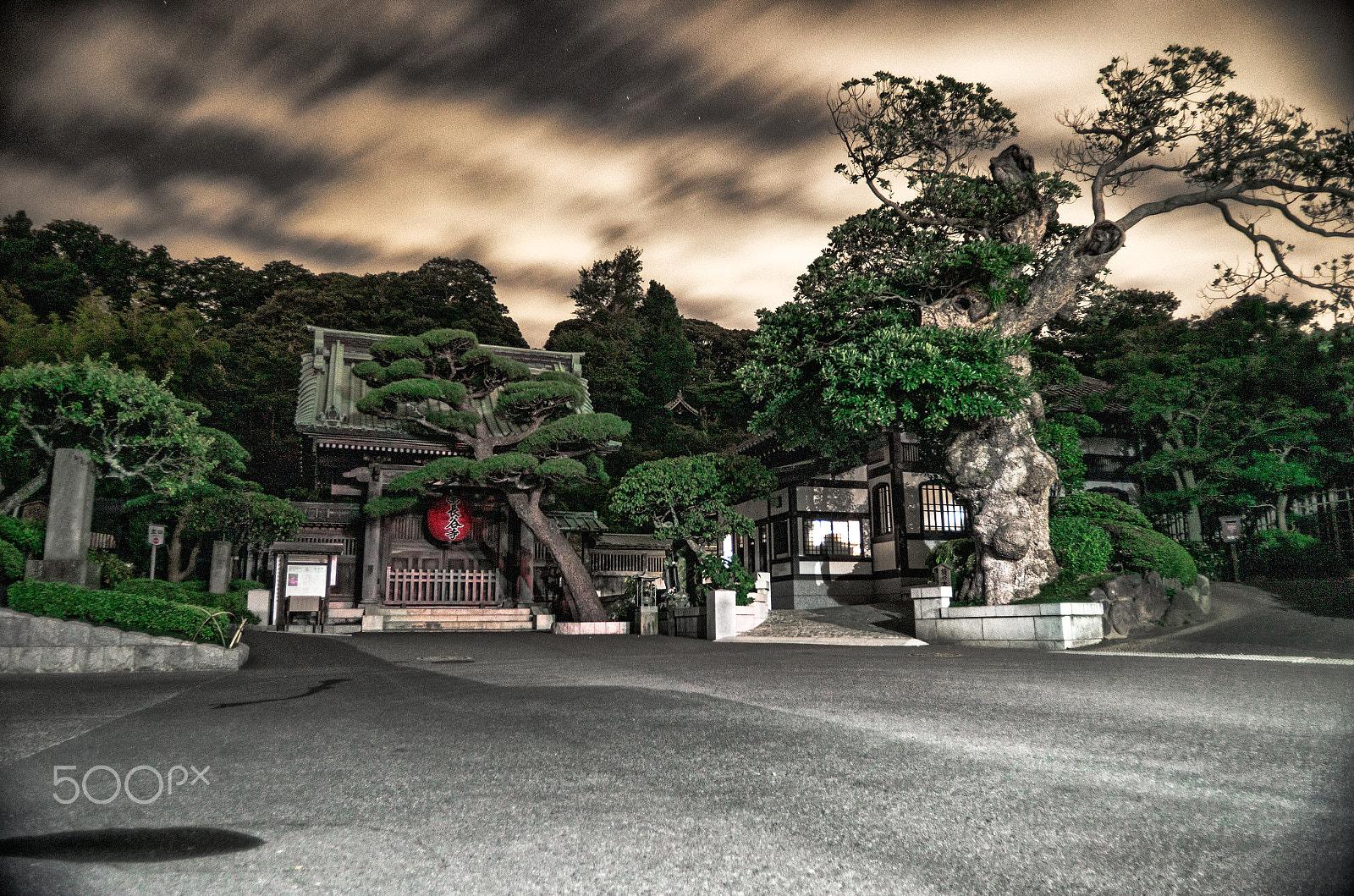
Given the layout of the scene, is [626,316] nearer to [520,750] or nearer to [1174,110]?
[1174,110]

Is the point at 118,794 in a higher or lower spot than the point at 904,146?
lower

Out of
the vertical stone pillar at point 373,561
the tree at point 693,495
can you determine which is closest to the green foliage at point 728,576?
the tree at point 693,495

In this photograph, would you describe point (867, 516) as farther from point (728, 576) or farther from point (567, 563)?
point (567, 563)

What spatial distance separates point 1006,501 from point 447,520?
1405cm

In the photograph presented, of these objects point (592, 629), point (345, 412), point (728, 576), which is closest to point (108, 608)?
point (592, 629)

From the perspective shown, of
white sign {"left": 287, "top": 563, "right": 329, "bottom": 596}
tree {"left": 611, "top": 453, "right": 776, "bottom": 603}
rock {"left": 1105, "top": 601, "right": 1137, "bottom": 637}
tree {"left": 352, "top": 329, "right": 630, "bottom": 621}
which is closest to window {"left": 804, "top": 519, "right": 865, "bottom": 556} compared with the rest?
tree {"left": 611, "top": 453, "right": 776, "bottom": 603}

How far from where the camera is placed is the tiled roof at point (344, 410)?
19203 millimetres

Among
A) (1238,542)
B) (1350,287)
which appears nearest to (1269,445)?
(1238,542)

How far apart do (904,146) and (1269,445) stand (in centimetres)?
1175

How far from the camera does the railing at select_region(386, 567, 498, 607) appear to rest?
2008 cm

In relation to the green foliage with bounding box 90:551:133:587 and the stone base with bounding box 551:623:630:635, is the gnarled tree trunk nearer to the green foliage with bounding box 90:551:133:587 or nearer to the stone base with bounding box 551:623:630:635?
the stone base with bounding box 551:623:630:635

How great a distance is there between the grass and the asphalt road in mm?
7680

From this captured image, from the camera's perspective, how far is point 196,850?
2.64m

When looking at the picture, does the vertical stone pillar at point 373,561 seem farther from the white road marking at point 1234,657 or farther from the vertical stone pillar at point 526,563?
the white road marking at point 1234,657
